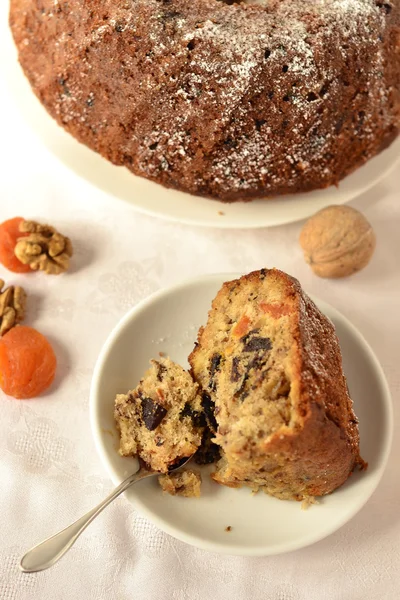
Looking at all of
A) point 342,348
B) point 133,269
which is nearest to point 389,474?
point 342,348

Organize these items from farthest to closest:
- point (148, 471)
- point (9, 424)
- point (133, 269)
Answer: point (133, 269)
point (9, 424)
point (148, 471)

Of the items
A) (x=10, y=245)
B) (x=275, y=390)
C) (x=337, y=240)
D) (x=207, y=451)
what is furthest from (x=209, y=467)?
(x=10, y=245)

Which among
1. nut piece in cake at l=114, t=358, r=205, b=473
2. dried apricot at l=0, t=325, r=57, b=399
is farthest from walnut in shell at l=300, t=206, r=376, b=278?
dried apricot at l=0, t=325, r=57, b=399

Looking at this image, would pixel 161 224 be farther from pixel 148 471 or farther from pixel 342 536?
pixel 342 536

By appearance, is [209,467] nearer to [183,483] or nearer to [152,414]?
[183,483]

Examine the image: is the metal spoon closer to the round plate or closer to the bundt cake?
the round plate
